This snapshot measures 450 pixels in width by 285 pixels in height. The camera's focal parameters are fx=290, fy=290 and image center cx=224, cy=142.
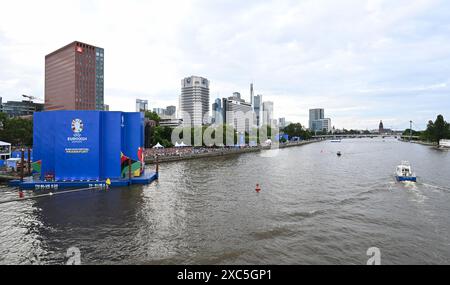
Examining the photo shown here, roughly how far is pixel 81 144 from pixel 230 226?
24.2 meters

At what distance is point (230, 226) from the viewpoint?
2116 cm

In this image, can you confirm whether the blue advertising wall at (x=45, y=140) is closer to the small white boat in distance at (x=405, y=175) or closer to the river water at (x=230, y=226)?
the river water at (x=230, y=226)

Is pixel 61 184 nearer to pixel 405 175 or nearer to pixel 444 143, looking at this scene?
pixel 405 175

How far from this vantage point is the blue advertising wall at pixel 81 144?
3584 centimetres

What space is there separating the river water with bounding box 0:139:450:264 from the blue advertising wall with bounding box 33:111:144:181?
4461 mm

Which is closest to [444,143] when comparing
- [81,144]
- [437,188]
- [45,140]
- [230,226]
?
[437,188]

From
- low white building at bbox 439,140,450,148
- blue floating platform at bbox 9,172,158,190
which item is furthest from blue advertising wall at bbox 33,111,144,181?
low white building at bbox 439,140,450,148

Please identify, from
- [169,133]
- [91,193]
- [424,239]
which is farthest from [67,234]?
[169,133]

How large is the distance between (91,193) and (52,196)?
12.4ft

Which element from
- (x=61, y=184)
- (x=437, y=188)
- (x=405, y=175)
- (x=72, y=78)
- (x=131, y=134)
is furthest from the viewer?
(x=72, y=78)

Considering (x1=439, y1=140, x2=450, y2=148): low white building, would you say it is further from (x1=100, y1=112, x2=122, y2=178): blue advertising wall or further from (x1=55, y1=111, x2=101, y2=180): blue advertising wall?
(x1=55, y1=111, x2=101, y2=180): blue advertising wall

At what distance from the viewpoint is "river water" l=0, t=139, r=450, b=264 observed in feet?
53.6

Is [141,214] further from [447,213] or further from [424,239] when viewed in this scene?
[447,213]

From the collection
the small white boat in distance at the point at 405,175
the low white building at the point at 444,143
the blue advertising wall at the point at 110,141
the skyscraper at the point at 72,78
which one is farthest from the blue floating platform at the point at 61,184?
the low white building at the point at 444,143
